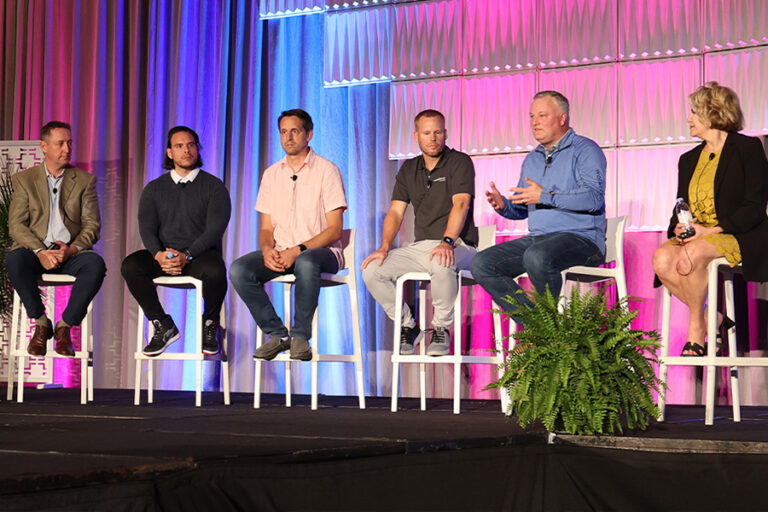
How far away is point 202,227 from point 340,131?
1245 millimetres

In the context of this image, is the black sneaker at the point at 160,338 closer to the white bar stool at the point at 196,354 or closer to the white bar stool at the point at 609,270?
the white bar stool at the point at 196,354

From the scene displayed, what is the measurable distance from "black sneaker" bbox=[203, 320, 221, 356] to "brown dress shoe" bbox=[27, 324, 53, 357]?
753 mm

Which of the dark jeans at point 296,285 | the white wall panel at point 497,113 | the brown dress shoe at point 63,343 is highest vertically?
the white wall panel at point 497,113

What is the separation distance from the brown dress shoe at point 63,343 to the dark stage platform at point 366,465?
47.6 inches

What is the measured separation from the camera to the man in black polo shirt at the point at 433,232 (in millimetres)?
3887

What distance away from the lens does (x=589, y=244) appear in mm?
3744

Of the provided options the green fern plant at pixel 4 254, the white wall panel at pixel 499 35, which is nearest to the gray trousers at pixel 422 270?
the white wall panel at pixel 499 35

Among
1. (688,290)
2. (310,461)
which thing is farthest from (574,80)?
(310,461)

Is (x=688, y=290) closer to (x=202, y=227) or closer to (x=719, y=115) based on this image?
(x=719, y=115)

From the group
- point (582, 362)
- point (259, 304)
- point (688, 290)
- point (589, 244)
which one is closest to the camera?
point (582, 362)

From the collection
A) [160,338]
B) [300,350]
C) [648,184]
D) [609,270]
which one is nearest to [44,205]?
[160,338]

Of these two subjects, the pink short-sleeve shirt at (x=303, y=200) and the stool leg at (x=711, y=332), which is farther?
the pink short-sleeve shirt at (x=303, y=200)

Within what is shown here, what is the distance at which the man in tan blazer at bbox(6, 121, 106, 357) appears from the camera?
443 cm

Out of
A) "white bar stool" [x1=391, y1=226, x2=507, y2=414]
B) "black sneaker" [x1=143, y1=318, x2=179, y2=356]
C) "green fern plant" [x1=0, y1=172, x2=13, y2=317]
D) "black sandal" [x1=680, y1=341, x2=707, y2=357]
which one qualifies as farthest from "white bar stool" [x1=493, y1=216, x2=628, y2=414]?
"green fern plant" [x1=0, y1=172, x2=13, y2=317]
